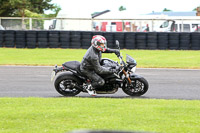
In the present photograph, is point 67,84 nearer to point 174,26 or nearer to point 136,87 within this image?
point 136,87

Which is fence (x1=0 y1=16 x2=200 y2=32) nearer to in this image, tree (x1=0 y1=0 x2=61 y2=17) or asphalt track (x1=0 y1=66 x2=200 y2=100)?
asphalt track (x1=0 y1=66 x2=200 y2=100)

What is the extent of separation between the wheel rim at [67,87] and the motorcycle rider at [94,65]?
1.17 feet

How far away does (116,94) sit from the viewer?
987 centimetres

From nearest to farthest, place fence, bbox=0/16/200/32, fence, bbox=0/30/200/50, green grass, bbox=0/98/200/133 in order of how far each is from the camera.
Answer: green grass, bbox=0/98/200/133, fence, bbox=0/30/200/50, fence, bbox=0/16/200/32

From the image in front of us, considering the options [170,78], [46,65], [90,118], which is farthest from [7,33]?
[90,118]

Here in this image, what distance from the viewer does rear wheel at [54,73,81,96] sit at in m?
9.16

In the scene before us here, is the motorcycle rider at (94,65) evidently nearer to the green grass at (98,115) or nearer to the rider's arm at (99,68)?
the rider's arm at (99,68)

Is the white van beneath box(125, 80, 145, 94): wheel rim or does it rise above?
above

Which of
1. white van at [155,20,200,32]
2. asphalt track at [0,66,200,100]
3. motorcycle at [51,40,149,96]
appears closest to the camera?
motorcycle at [51,40,149,96]

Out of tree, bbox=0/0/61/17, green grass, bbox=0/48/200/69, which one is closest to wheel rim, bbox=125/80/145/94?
green grass, bbox=0/48/200/69

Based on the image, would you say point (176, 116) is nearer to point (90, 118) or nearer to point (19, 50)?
point (90, 118)

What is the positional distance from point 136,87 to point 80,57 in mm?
11955

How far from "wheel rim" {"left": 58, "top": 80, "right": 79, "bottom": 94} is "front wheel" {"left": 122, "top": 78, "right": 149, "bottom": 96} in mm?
1203

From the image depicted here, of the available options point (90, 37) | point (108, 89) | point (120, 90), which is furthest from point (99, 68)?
point (90, 37)
